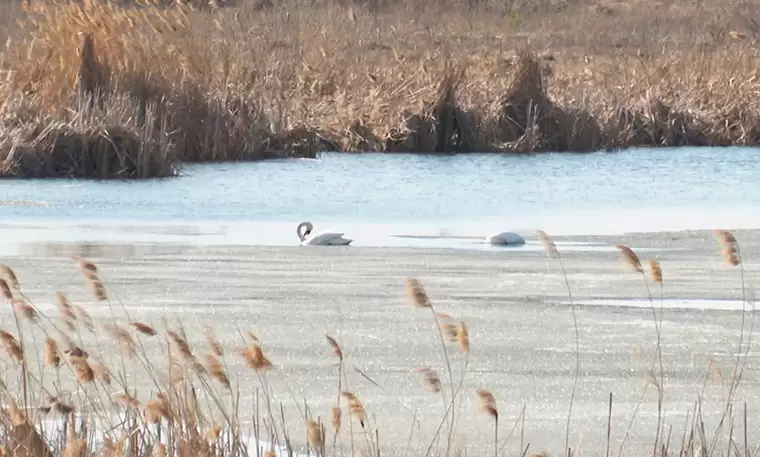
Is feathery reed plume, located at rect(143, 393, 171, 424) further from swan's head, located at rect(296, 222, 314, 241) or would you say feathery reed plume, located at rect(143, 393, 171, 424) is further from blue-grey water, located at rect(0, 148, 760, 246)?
blue-grey water, located at rect(0, 148, 760, 246)

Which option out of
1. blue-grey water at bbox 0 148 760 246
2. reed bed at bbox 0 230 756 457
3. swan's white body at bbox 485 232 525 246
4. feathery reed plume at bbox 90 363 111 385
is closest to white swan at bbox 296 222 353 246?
blue-grey water at bbox 0 148 760 246

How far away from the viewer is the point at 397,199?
17.5 metres

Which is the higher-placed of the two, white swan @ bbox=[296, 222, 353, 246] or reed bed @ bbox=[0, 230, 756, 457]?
reed bed @ bbox=[0, 230, 756, 457]

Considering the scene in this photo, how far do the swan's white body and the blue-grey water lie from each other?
32cm

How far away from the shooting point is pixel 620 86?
28625mm

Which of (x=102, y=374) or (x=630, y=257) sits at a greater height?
(x=630, y=257)

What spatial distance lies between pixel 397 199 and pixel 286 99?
7671 millimetres

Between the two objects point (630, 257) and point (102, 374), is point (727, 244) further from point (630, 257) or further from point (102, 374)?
point (102, 374)

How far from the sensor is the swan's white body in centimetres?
1284

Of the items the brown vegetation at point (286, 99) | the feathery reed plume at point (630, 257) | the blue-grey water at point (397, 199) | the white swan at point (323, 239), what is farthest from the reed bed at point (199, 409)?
the brown vegetation at point (286, 99)

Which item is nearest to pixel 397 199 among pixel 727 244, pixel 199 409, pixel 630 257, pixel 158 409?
pixel 199 409

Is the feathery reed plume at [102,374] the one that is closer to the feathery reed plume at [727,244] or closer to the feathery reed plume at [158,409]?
the feathery reed plume at [158,409]

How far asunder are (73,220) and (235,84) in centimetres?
926

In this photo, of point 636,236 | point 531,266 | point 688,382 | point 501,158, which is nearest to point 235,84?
point 501,158
